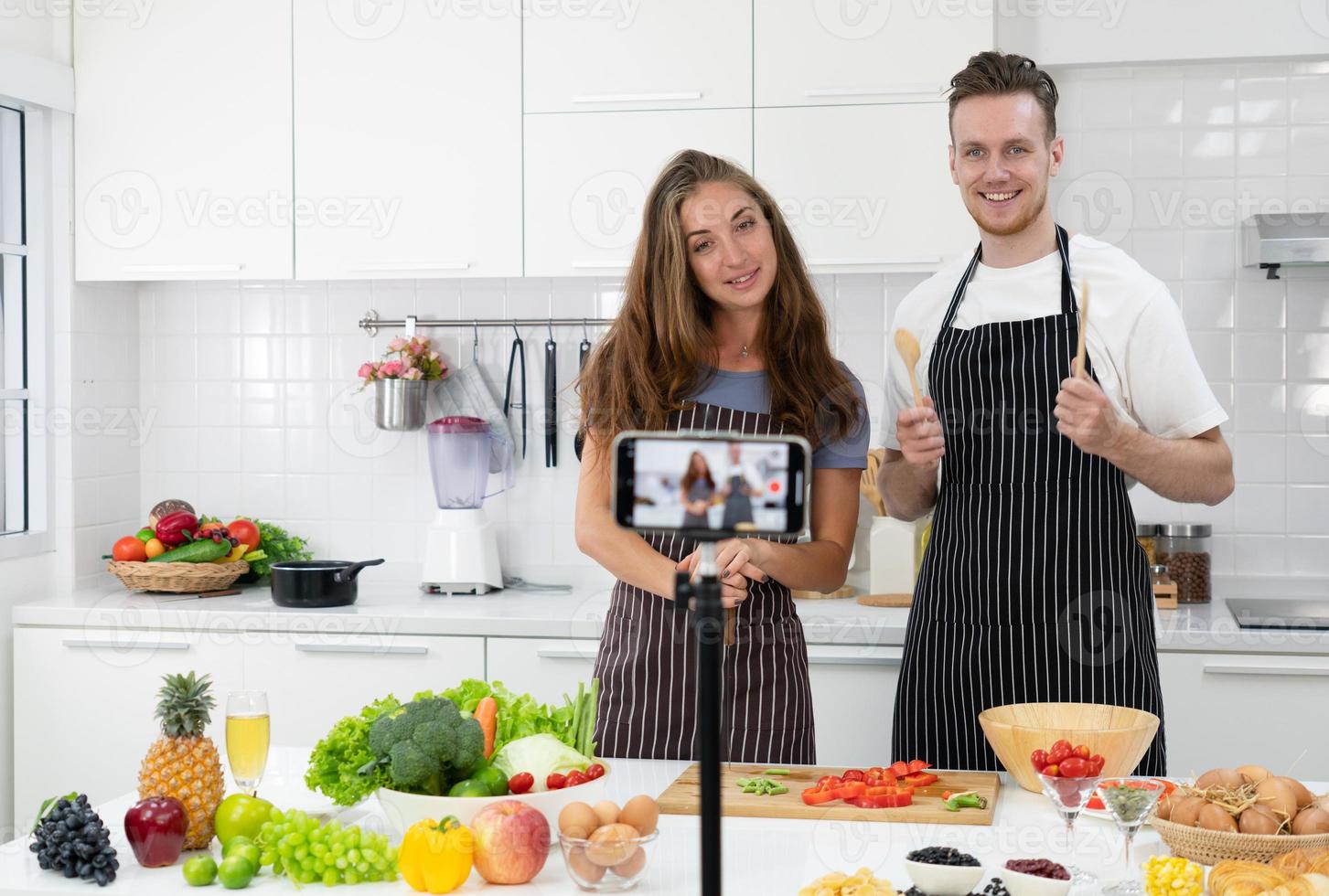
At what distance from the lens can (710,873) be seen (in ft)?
2.69

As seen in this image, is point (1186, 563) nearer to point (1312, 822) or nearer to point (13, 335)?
point (1312, 822)

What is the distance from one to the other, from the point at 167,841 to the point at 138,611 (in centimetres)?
191

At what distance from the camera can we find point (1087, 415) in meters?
1.86

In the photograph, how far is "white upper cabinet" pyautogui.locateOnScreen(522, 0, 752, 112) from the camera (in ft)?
10.3

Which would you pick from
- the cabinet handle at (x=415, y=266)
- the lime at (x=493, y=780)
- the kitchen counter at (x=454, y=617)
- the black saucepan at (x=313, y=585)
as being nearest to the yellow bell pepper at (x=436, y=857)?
the lime at (x=493, y=780)

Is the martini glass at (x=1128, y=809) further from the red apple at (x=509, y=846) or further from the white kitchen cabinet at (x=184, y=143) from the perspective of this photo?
the white kitchen cabinet at (x=184, y=143)

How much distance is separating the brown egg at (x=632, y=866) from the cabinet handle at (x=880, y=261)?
80.0 inches

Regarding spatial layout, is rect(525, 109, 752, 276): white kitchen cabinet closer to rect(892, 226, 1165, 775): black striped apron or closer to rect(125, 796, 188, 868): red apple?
rect(892, 226, 1165, 775): black striped apron

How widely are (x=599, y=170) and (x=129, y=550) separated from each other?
4.99 ft

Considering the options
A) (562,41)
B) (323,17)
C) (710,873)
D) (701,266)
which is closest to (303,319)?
(323,17)

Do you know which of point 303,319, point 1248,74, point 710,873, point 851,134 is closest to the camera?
point 710,873

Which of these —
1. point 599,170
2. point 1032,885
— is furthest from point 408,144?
point 1032,885

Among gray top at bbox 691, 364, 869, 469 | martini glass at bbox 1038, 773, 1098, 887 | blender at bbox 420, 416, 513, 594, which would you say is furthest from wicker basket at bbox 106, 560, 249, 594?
martini glass at bbox 1038, 773, 1098, 887

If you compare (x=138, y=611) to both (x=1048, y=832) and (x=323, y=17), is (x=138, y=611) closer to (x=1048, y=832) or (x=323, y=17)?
(x=323, y=17)
